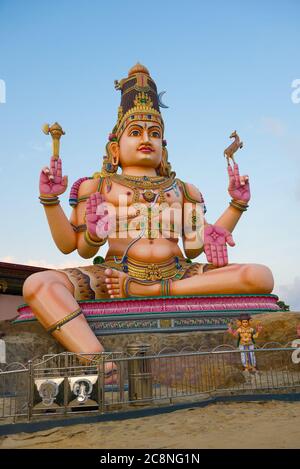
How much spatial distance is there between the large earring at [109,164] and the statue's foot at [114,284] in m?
2.99

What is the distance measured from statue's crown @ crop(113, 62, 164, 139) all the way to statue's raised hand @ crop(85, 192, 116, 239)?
2.43 m

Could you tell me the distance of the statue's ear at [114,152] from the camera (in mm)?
10688

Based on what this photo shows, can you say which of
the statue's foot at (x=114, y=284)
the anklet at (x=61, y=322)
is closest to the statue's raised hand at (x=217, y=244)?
the statue's foot at (x=114, y=284)

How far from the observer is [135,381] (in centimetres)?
564

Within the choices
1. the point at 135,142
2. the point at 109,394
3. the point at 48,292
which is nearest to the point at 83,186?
the point at 135,142

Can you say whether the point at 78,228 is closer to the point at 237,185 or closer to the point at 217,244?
the point at 217,244

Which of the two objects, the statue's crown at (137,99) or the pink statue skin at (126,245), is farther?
the statue's crown at (137,99)

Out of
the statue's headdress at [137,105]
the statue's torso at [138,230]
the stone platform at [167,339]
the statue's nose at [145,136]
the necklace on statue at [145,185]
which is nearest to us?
the stone platform at [167,339]

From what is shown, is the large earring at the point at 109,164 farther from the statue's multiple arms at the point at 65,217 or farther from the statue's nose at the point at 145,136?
the statue's nose at the point at 145,136

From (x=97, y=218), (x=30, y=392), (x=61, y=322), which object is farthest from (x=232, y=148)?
(x=30, y=392)

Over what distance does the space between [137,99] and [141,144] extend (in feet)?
3.95

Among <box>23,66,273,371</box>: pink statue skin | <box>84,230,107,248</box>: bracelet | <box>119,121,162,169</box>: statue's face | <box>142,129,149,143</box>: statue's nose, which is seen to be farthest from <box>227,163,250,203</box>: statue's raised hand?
<box>84,230,107,248</box>: bracelet
